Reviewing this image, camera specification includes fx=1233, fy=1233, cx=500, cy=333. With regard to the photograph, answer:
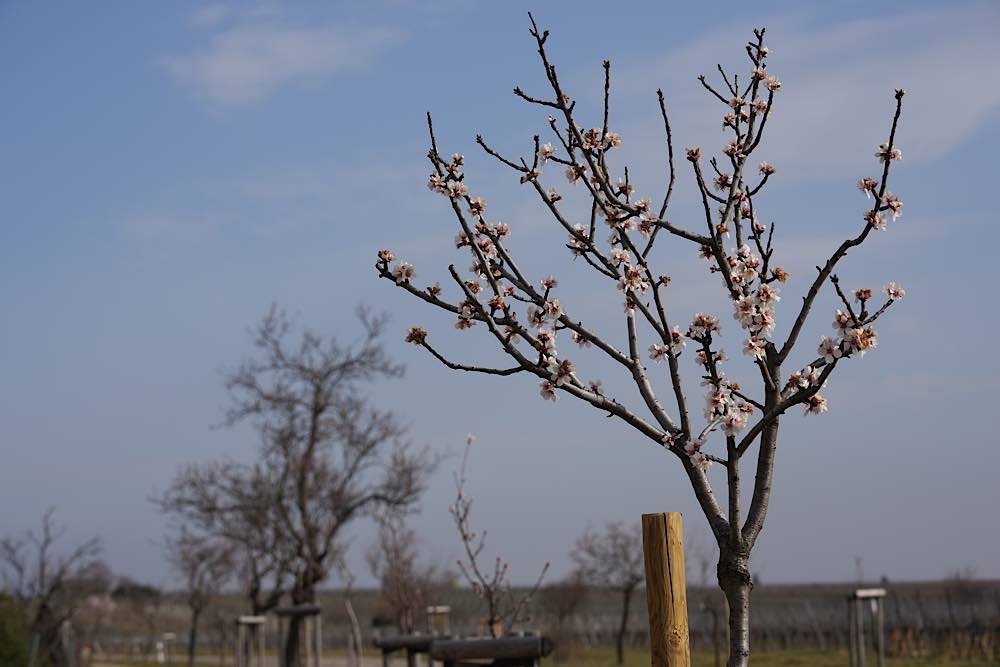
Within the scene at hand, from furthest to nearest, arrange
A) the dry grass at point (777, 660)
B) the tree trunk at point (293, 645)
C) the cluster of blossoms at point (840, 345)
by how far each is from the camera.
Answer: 1. the dry grass at point (777, 660)
2. the tree trunk at point (293, 645)
3. the cluster of blossoms at point (840, 345)

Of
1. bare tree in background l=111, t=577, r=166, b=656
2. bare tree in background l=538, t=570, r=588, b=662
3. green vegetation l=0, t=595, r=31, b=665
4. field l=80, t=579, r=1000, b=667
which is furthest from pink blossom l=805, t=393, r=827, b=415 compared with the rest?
bare tree in background l=111, t=577, r=166, b=656

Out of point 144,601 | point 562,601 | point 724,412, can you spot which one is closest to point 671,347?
point 724,412

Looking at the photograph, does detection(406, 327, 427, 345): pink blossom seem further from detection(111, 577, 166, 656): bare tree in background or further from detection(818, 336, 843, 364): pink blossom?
detection(111, 577, 166, 656): bare tree in background

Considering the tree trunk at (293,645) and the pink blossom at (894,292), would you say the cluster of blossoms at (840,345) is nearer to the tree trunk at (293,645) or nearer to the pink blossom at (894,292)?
the pink blossom at (894,292)

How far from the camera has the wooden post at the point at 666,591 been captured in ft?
14.4

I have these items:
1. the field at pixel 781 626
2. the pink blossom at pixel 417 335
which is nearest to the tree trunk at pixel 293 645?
the field at pixel 781 626

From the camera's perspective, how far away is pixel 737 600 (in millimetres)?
4301

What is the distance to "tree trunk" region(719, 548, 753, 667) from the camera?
14.0 feet

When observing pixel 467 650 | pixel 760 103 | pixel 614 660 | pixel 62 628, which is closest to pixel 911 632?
pixel 614 660

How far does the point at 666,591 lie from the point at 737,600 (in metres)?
0.26

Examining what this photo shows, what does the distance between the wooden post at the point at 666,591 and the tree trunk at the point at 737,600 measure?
0.17 metres

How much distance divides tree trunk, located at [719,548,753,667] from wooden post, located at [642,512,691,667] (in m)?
0.17

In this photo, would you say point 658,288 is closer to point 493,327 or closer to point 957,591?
point 493,327

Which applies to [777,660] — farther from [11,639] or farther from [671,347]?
[671,347]
